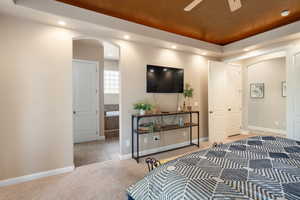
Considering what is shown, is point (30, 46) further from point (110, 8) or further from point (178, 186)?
point (178, 186)

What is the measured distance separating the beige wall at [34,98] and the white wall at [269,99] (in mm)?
5715

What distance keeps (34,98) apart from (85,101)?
83.7 inches

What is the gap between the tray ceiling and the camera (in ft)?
8.39

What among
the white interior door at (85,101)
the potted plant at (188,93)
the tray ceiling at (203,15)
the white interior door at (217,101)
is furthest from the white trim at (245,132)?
the white interior door at (85,101)

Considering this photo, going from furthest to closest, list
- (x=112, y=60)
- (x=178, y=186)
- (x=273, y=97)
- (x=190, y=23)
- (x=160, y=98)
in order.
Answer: (x=112, y=60) → (x=273, y=97) → (x=160, y=98) → (x=190, y=23) → (x=178, y=186)

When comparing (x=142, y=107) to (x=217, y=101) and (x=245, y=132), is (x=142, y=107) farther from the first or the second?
(x=245, y=132)

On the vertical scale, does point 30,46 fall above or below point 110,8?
below

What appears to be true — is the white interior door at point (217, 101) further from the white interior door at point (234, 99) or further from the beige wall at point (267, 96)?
the beige wall at point (267, 96)

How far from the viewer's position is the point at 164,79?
152 inches

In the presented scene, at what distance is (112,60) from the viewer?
697 centimetres

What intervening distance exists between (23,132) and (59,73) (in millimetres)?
1079

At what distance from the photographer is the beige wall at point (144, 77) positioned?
11.1 feet

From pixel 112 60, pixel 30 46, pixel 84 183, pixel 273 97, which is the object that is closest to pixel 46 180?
pixel 84 183

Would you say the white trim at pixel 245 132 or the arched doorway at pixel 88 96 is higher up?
the arched doorway at pixel 88 96
